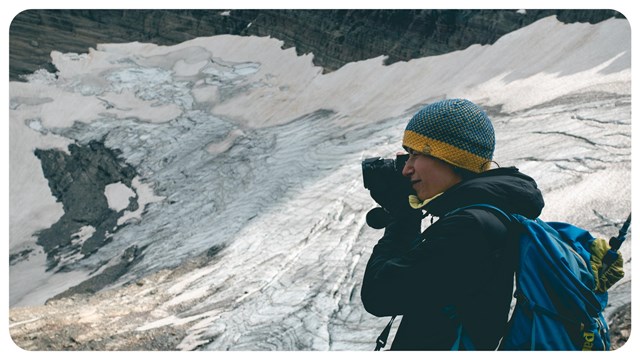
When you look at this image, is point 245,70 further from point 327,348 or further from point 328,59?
point 327,348

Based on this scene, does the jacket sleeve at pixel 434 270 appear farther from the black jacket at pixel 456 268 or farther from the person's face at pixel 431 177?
the person's face at pixel 431 177

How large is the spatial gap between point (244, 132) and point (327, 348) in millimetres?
8424

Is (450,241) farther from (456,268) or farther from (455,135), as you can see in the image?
(455,135)

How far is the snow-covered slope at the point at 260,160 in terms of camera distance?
7430 millimetres

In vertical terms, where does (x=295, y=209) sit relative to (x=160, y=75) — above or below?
below

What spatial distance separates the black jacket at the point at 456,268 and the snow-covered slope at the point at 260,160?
4016 millimetres

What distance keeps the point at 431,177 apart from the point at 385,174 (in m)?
0.17

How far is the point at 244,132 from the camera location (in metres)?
14.3

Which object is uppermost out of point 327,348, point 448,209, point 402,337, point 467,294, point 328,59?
point 448,209

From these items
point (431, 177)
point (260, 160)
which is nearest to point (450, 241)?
point (431, 177)

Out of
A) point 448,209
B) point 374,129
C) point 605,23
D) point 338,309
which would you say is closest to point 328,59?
point 374,129

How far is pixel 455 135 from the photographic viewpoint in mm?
2133

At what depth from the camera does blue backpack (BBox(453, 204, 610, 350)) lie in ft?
6.68

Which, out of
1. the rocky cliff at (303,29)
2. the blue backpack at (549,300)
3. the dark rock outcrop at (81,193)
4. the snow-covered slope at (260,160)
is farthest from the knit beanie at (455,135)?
the rocky cliff at (303,29)
